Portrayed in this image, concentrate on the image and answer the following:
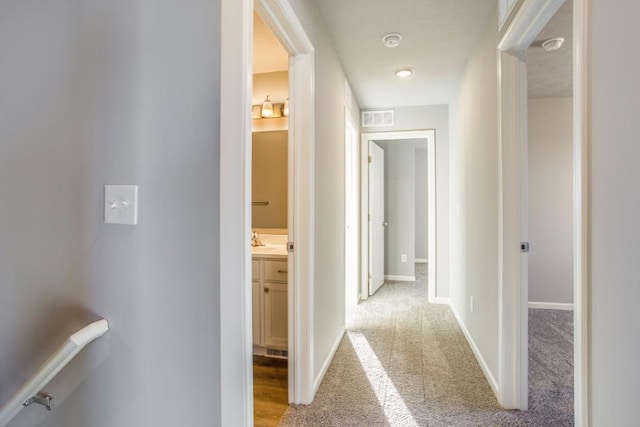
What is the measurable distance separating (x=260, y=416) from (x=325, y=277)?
938mm

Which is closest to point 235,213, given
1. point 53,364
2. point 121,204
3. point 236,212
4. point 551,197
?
point 236,212

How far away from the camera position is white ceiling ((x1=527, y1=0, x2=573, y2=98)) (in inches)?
90.0

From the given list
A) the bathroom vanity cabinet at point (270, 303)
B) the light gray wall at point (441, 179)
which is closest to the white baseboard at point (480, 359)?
the light gray wall at point (441, 179)

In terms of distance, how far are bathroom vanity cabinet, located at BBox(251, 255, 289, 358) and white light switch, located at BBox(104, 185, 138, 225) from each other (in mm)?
1474

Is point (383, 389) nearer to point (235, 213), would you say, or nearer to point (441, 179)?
point (235, 213)

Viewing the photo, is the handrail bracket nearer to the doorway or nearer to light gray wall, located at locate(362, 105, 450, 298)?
the doorway

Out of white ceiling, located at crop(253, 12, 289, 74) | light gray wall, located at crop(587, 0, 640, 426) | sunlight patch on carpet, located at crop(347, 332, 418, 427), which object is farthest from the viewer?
white ceiling, located at crop(253, 12, 289, 74)

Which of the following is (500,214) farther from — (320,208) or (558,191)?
(558,191)

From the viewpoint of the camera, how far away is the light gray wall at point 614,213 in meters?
0.88

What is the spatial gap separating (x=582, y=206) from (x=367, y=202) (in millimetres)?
3284

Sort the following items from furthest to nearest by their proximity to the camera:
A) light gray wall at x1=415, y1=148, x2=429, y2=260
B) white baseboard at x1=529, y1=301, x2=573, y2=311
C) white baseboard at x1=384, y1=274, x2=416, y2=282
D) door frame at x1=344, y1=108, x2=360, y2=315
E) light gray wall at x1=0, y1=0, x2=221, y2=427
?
light gray wall at x1=415, y1=148, x2=429, y2=260 → white baseboard at x1=384, y1=274, x2=416, y2=282 → door frame at x1=344, y1=108, x2=360, y2=315 → white baseboard at x1=529, y1=301, x2=573, y2=311 → light gray wall at x1=0, y1=0, x2=221, y2=427

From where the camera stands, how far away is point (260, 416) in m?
1.91

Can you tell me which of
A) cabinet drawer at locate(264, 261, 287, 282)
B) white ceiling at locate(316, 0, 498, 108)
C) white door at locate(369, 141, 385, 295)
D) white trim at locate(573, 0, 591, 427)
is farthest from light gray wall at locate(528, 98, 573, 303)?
white trim at locate(573, 0, 591, 427)

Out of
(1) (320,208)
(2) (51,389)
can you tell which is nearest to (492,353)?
(1) (320,208)
